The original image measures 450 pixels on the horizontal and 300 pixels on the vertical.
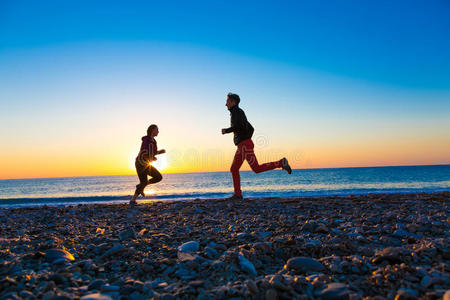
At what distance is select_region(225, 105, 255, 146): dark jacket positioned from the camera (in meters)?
6.80

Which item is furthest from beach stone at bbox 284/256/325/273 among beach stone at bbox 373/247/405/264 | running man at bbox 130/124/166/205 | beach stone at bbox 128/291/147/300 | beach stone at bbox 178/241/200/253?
running man at bbox 130/124/166/205

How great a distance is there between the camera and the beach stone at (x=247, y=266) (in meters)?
2.03

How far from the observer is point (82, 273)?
6.87 ft

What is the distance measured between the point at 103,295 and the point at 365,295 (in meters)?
1.63

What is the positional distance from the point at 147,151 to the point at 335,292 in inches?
266

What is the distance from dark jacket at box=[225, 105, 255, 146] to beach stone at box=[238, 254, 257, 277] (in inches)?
186

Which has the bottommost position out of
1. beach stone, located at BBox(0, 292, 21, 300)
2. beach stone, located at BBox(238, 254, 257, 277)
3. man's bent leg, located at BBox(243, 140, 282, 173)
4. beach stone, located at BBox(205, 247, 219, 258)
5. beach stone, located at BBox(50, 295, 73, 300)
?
beach stone, located at BBox(205, 247, 219, 258)

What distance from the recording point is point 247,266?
2086 millimetres

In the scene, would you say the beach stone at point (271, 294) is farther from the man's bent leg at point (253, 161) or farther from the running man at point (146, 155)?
the running man at point (146, 155)

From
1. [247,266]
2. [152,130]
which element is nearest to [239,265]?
[247,266]

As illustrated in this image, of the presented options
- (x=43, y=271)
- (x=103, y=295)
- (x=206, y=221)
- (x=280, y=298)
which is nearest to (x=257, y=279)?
(x=280, y=298)

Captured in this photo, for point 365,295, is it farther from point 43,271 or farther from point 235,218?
point 235,218

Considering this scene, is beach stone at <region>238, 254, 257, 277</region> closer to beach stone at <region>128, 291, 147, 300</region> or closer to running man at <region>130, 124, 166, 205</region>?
beach stone at <region>128, 291, 147, 300</region>

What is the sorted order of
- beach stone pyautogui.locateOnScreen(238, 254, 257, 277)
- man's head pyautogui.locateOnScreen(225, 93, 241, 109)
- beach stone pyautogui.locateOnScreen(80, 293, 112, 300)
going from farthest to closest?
man's head pyautogui.locateOnScreen(225, 93, 241, 109) < beach stone pyautogui.locateOnScreen(238, 254, 257, 277) < beach stone pyautogui.locateOnScreen(80, 293, 112, 300)
